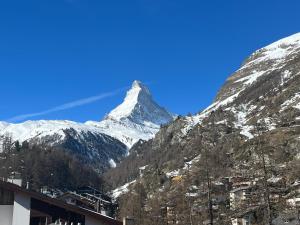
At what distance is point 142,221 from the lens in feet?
225

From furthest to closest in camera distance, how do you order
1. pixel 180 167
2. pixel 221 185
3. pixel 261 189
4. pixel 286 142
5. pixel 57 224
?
1. pixel 180 167
2. pixel 286 142
3. pixel 221 185
4. pixel 261 189
5. pixel 57 224

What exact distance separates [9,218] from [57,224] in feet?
10.1

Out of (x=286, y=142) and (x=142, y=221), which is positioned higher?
(x=286, y=142)

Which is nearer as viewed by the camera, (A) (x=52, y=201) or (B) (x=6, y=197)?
(B) (x=6, y=197)

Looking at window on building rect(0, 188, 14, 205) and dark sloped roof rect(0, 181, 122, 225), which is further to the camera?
window on building rect(0, 188, 14, 205)

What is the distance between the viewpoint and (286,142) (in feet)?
452

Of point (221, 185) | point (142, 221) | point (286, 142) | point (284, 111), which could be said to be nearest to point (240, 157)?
point (286, 142)

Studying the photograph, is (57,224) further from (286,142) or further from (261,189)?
(286,142)

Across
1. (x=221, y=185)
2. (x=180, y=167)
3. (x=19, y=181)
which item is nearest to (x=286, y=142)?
(x=221, y=185)

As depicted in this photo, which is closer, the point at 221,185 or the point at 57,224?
the point at 57,224

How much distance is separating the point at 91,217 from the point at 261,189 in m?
17.9

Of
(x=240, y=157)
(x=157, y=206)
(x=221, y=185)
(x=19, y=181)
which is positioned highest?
(x=240, y=157)

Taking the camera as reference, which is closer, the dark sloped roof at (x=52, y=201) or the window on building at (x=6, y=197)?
the dark sloped roof at (x=52, y=201)

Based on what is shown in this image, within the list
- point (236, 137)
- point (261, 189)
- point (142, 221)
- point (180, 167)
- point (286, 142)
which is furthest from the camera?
point (180, 167)
